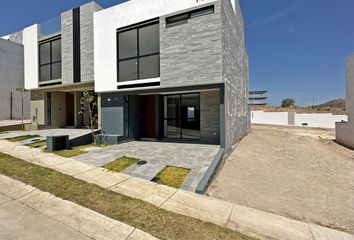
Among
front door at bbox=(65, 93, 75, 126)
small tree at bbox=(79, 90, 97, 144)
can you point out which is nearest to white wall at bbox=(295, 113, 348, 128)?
small tree at bbox=(79, 90, 97, 144)

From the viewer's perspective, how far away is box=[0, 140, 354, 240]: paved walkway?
13.7 ft

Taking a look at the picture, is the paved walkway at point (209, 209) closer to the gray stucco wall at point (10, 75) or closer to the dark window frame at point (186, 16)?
the dark window frame at point (186, 16)

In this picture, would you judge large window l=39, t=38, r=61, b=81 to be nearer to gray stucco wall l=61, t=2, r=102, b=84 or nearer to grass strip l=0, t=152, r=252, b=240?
gray stucco wall l=61, t=2, r=102, b=84

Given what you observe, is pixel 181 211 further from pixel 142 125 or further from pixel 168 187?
pixel 142 125

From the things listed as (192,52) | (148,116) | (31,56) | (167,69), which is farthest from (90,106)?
(192,52)

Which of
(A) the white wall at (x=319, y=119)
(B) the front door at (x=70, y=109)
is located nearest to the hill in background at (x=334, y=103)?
(A) the white wall at (x=319, y=119)

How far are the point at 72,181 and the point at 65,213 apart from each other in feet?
5.91

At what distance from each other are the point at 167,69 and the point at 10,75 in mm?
22011

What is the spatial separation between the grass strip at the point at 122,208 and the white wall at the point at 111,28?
7227mm

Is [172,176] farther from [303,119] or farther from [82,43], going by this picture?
[303,119]

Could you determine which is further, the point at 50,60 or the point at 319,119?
the point at 319,119

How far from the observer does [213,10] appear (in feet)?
29.9

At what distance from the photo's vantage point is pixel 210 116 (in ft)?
40.9

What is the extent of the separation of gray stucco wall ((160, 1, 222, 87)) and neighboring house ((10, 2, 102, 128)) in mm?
6347
